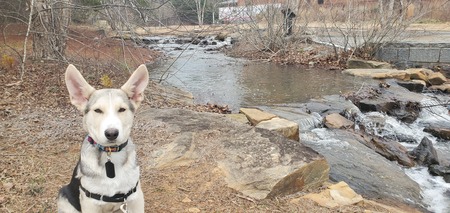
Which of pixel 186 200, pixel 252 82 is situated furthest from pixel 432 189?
pixel 252 82

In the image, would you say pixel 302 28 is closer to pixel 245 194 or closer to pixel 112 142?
pixel 245 194

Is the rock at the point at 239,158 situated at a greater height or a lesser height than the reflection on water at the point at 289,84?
greater

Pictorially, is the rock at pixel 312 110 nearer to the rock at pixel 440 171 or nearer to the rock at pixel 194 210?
the rock at pixel 440 171

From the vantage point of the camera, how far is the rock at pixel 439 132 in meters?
9.05

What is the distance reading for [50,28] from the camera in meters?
8.80

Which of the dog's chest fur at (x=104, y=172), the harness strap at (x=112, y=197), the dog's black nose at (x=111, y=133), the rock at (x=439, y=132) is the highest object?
the dog's black nose at (x=111, y=133)

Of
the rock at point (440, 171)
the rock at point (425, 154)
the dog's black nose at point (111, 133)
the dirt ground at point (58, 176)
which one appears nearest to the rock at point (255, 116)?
the dirt ground at point (58, 176)

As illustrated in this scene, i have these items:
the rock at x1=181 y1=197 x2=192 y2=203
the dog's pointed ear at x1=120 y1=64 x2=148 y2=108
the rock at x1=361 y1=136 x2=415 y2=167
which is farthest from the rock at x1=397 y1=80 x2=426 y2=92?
the dog's pointed ear at x1=120 y1=64 x2=148 y2=108

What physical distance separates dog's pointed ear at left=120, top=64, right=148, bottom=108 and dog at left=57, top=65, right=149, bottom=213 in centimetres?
10

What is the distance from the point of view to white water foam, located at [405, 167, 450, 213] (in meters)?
5.87

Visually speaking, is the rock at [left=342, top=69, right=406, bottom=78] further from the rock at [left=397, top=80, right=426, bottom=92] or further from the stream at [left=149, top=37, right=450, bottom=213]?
the rock at [left=397, top=80, right=426, bottom=92]

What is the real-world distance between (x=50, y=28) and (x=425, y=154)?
8.87 meters

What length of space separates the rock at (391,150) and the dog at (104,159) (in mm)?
6250

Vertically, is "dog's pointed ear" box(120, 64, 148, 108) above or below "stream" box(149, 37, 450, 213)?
above
